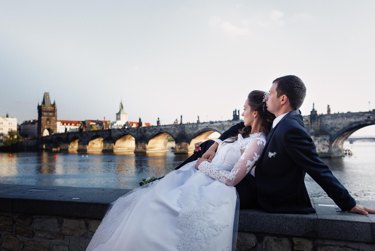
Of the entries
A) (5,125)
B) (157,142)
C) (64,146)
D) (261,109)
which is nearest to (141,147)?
(157,142)

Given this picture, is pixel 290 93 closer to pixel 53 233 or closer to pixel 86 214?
pixel 86 214

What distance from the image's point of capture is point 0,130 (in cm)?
7125

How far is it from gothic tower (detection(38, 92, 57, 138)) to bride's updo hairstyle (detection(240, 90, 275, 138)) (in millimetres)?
78688

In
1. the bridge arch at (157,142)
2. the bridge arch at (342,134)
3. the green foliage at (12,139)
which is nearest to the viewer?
the bridge arch at (342,134)

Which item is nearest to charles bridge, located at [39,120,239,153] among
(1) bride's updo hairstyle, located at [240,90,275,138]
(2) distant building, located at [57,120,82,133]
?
(2) distant building, located at [57,120,82,133]

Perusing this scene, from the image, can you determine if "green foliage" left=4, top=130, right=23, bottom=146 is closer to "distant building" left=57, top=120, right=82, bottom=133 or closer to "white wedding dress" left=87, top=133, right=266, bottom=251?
"distant building" left=57, top=120, right=82, bottom=133

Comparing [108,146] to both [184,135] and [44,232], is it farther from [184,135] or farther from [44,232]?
[44,232]

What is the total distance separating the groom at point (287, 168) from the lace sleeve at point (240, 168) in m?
0.06

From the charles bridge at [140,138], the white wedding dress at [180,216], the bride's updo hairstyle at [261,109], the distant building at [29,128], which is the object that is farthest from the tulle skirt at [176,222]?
the distant building at [29,128]

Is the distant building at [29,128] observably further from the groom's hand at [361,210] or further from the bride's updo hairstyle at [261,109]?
the groom's hand at [361,210]

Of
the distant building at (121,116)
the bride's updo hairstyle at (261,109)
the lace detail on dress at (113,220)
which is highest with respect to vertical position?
the distant building at (121,116)

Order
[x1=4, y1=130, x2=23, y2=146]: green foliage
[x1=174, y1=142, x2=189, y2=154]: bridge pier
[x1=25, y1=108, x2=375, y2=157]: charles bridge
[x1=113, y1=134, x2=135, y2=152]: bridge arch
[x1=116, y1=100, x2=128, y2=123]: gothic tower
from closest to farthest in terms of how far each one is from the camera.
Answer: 1. [x1=25, y1=108, x2=375, y2=157]: charles bridge
2. [x1=174, y1=142, x2=189, y2=154]: bridge pier
3. [x1=113, y1=134, x2=135, y2=152]: bridge arch
4. [x1=4, y1=130, x2=23, y2=146]: green foliage
5. [x1=116, y1=100, x2=128, y2=123]: gothic tower

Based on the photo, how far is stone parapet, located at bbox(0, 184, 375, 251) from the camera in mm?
1572

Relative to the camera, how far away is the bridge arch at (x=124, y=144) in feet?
156
